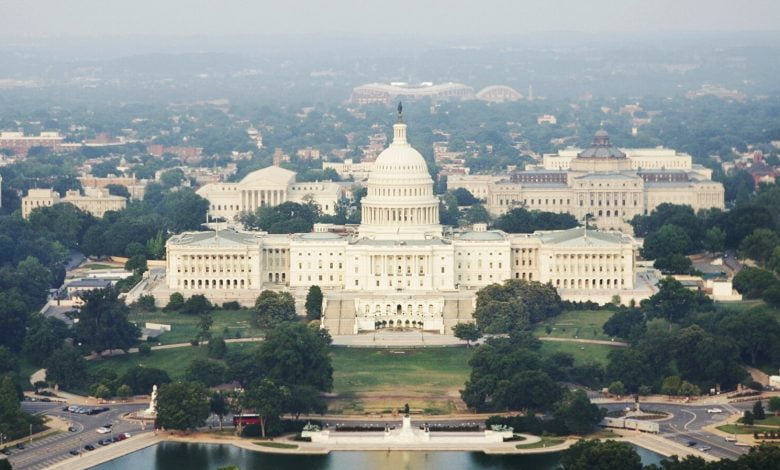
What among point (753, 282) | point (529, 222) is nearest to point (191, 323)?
point (753, 282)

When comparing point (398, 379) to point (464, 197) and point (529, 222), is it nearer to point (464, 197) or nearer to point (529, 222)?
point (529, 222)

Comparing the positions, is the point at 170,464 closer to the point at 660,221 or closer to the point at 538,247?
the point at 538,247

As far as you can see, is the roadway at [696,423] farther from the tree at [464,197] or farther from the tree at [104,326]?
the tree at [464,197]

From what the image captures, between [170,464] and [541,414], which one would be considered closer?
[170,464]

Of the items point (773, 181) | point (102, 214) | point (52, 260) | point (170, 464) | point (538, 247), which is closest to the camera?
point (170, 464)

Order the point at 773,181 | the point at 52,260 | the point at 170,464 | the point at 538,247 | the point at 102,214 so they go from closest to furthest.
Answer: the point at 170,464 < the point at 538,247 < the point at 52,260 < the point at 102,214 < the point at 773,181

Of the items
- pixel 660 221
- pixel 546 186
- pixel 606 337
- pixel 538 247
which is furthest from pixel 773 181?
pixel 606 337

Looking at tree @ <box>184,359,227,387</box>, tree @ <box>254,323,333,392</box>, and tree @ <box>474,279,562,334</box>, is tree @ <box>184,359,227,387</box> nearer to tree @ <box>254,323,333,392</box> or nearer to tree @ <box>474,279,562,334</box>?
tree @ <box>254,323,333,392</box>
